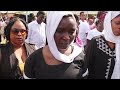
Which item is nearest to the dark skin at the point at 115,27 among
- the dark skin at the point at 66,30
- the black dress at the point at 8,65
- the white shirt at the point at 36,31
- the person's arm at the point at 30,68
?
the dark skin at the point at 66,30

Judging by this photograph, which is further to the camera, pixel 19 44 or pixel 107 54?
pixel 19 44

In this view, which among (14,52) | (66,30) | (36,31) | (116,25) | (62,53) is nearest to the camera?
(66,30)

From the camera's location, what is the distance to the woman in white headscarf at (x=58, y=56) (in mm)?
1956

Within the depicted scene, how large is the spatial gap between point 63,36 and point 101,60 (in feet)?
1.58

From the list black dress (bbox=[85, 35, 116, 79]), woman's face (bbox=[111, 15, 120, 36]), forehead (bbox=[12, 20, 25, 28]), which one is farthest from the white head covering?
forehead (bbox=[12, 20, 25, 28])

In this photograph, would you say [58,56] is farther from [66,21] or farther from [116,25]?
[116,25]

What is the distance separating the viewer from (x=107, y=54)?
2.26 metres

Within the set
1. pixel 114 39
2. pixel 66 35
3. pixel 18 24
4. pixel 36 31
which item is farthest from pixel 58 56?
pixel 36 31

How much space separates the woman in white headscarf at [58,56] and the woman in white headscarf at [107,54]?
0.23 meters

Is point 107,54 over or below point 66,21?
below

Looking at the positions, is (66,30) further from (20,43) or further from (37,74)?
(20,43)

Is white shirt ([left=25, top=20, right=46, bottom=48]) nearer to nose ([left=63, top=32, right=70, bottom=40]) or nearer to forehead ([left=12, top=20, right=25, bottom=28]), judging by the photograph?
forehead ([left=12, top=20, right=25, bottom=28])

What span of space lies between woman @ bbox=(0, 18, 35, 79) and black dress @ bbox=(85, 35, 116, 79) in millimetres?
554

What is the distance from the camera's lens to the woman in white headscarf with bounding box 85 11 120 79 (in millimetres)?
2248
